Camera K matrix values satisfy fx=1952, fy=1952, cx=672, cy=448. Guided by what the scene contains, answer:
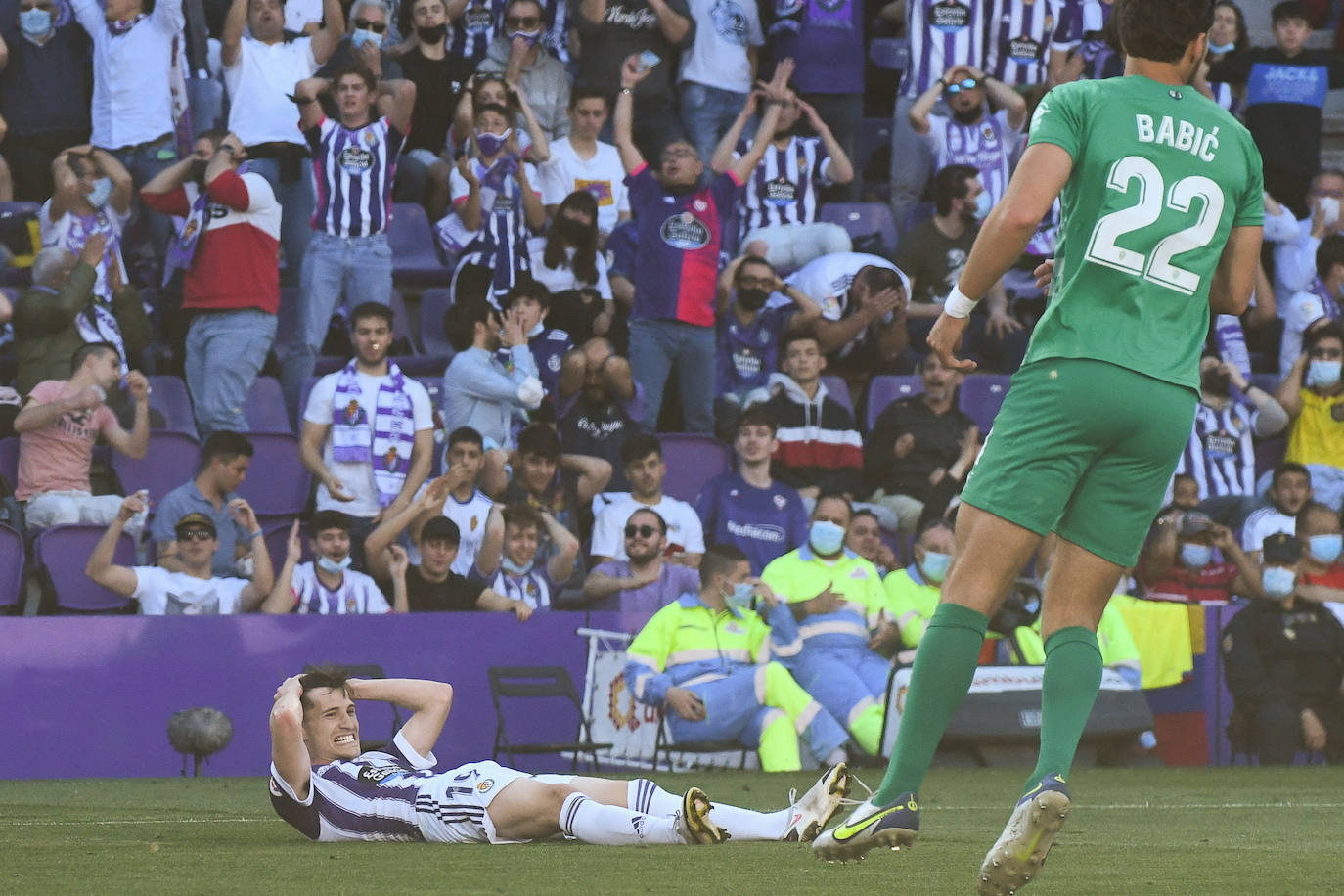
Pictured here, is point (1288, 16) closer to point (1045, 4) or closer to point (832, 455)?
point (1045, 4)

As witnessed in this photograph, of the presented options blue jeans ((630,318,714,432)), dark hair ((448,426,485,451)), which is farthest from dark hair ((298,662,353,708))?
blue jeans ((630,318,714,432))

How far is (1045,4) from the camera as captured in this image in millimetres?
16062

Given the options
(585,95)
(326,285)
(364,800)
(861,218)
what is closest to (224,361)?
(326,285)

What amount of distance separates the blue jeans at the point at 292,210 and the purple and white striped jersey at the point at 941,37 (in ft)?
16.5

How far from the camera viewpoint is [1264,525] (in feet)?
43.7

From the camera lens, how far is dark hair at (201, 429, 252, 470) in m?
11.5

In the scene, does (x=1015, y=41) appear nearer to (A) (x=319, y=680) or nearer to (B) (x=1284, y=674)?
(B) (x=1284, y=674)

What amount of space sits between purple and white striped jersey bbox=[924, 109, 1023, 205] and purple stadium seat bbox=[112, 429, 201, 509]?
6270 millimetres

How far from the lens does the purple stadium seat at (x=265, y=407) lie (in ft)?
42.5

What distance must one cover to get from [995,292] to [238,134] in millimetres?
5555

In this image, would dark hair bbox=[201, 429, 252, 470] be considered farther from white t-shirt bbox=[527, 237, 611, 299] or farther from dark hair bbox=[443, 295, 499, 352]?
white t-shirt bbox=[527, 237, 611, 299]

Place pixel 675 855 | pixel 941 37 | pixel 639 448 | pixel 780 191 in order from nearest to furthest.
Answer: pixel 675 855
pixel 639 448
pixel 780 191
pixel 941 37

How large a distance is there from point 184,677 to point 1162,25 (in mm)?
7643

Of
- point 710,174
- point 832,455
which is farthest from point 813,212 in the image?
point 832,455
